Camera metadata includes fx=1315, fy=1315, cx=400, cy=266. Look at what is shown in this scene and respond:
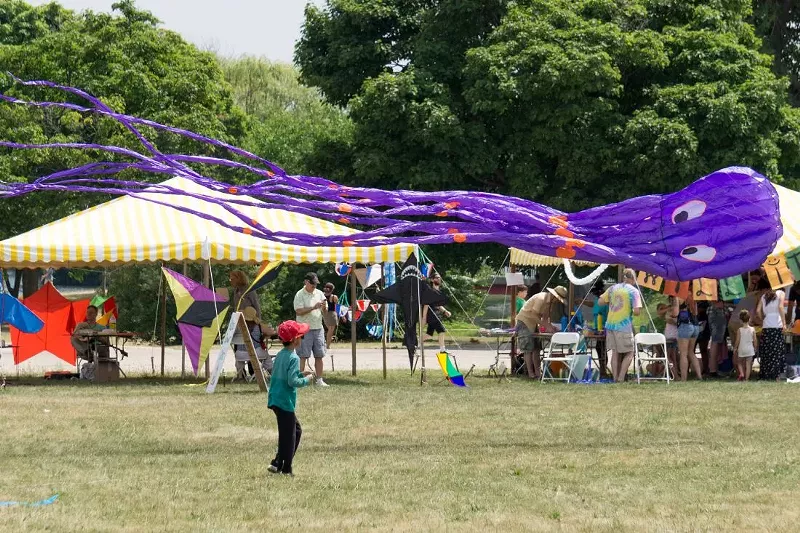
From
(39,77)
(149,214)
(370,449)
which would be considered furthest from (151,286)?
(370,449)

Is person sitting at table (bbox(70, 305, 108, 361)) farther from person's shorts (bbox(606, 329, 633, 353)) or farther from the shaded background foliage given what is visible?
the shaded background foliage

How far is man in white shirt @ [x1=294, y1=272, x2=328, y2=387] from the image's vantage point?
18.8 metres

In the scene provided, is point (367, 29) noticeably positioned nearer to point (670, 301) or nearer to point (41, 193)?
point (41, 193)

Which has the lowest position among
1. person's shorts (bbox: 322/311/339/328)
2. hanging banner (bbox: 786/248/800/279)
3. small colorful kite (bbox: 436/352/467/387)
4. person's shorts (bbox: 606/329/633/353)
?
small colorful kite (bbox: 436/352/467/387)

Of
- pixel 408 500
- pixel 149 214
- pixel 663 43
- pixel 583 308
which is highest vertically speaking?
pixel 663 43

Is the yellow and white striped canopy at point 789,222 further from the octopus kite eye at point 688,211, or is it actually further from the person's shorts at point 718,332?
the octopus kite eye at point 688,211

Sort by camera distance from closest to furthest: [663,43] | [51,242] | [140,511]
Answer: [140,511], [51,242], [663,43]

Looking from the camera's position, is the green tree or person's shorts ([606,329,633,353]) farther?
the green tree

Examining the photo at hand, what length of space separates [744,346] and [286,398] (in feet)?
37.7

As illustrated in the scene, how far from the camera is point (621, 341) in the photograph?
19.7 metres

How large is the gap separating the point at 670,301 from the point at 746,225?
884cm

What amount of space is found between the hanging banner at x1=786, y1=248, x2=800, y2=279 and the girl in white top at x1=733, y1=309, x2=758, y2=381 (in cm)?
96

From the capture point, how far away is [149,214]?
20312mm

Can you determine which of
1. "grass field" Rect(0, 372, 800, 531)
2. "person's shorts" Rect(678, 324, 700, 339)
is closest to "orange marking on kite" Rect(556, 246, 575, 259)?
"grass field" Rect(0, 372, 800, 531)
